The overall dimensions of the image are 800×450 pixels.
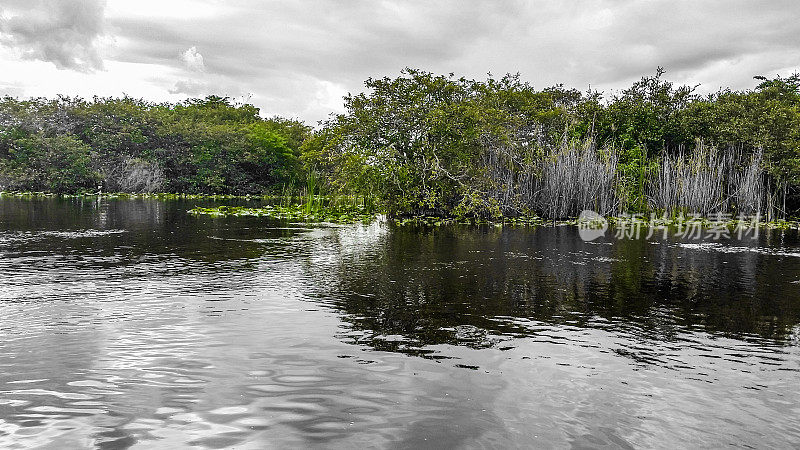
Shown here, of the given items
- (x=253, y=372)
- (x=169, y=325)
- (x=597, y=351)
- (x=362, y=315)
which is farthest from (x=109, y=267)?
(x=597, y=351)

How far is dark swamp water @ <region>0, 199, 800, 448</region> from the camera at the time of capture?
389 cm

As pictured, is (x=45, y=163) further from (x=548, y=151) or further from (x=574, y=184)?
(x=574, y=184)

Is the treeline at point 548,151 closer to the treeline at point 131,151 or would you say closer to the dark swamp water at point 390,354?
the treeline at point 131,151

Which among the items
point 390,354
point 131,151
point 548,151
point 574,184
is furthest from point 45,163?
point 390,354

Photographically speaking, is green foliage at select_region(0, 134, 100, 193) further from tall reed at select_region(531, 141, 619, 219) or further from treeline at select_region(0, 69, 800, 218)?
tall reed at select_region(531, 141, 619, 219)

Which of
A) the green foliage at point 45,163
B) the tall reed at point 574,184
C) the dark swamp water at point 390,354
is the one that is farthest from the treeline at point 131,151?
the dark swamp water at point 390,354

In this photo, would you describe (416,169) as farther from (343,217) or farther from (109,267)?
(109,267)

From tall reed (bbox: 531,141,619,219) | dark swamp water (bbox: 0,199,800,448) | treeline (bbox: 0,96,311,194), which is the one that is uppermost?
treeline (bbox: 0,96,311,194)

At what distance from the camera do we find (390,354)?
5.41m

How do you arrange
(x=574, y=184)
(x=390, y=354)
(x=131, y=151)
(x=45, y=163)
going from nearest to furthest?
(x=390, y=354), (x=574, y=184), (x=45, y=163), (x=131, y=151)

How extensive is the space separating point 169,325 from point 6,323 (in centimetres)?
172

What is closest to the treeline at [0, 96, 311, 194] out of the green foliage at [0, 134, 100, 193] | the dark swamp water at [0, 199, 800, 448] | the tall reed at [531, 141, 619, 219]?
the green foliage at [0, 134, 100, 193]

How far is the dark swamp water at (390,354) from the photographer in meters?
3.89

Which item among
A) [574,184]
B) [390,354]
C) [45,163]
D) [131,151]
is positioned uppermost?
[131,151]
